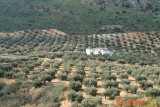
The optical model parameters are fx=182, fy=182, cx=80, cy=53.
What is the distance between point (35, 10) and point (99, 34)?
1559 inches

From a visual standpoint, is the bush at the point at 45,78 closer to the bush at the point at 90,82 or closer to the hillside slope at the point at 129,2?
the bush at the point at 90,82

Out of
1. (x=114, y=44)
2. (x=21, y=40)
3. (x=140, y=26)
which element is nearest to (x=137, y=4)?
(x=140, y=26)

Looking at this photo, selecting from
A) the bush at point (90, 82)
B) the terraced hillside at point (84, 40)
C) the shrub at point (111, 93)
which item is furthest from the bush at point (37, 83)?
the terraced hillside at point (84, 40)

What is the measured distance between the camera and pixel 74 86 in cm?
1391

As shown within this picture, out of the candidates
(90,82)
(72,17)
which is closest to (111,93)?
(90,82)

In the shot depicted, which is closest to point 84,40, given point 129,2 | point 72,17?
point 72,17

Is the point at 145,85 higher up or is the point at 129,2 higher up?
the point at 129,2

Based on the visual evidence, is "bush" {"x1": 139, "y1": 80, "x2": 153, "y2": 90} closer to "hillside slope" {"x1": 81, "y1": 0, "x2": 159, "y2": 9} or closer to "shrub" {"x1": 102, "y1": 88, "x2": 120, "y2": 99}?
"shrub" {"x1": 102, "y1": 88, "x2": 120, "y2": 99}

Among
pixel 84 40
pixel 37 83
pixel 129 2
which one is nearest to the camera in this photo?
pixel 37 83

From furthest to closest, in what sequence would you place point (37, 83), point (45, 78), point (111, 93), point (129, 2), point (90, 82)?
point (129, 2)
point (45, 78)
point (90, 82)
point (37, 83)
point (111, 93)

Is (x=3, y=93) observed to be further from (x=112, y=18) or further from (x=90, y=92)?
(x=112, y=18)

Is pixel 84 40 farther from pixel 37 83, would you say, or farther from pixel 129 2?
pixel 129 2

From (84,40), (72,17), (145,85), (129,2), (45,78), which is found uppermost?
(129,2)

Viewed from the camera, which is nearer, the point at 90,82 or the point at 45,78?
the point at 90,82
